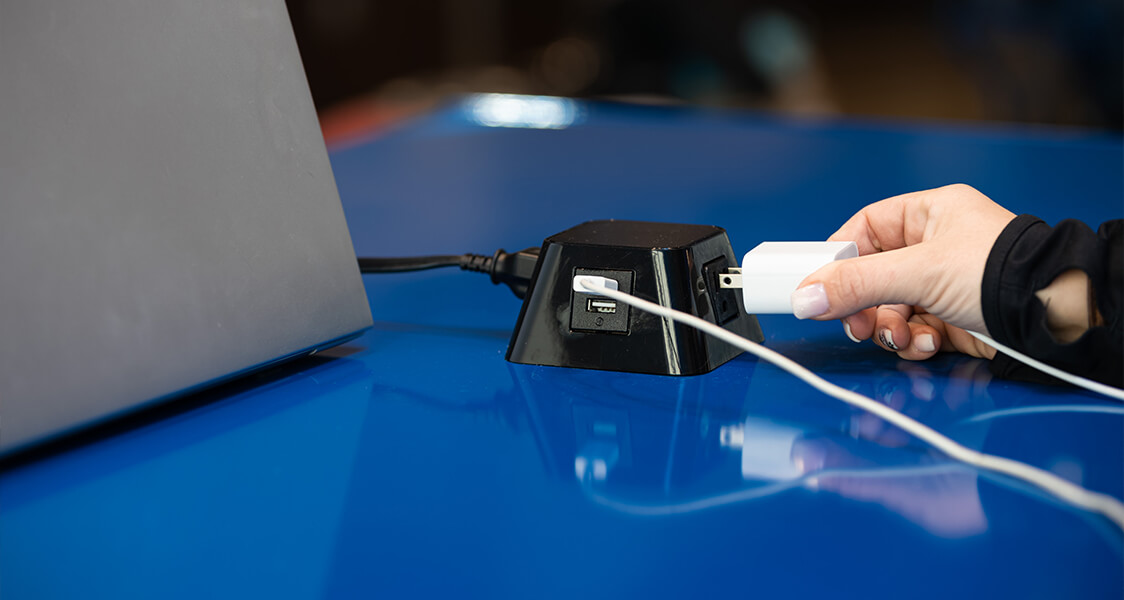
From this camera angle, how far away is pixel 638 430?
1.46 ft

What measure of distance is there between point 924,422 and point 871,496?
0.10m

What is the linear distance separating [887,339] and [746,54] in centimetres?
423

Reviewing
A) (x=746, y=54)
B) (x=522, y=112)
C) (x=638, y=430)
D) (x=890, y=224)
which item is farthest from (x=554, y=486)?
(x=746, y=54)

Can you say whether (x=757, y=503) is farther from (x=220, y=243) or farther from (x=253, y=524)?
(x=220, y=243)

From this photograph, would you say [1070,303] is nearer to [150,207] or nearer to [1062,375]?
[1062,375]

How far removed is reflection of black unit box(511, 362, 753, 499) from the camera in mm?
392

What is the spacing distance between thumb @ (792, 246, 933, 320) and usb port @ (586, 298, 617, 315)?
10 cm

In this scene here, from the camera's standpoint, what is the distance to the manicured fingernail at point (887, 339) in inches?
21.5

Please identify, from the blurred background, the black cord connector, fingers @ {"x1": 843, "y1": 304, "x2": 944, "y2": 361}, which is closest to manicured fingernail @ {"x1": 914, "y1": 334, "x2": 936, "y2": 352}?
fingers @ {"x1": 843, "y1": 304, "x2": 944, "y2": 361}

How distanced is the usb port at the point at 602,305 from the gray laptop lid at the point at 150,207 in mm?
158

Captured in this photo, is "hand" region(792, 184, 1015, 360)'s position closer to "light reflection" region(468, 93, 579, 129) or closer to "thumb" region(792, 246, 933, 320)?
"thumb" region(792, 246, 933, 320)

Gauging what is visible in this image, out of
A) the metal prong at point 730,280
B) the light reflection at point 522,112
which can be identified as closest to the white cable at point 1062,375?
the metal prong at point 730,280

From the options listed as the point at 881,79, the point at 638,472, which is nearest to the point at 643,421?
the point at 638,472

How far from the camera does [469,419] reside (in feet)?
1.54
